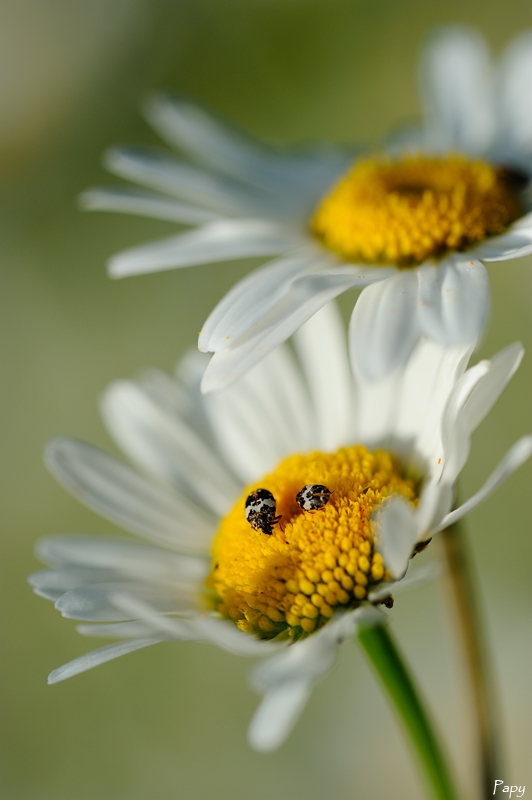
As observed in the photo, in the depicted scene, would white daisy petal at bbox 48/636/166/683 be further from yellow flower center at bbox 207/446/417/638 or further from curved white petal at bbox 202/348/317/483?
curved white petal at bbox 202/348/317/483

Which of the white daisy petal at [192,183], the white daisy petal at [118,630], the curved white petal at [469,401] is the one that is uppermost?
the white daisy petal at [192,183]

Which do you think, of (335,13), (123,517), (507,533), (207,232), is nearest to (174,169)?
(207,232)

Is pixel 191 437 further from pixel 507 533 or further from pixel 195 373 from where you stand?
pixel 507 533

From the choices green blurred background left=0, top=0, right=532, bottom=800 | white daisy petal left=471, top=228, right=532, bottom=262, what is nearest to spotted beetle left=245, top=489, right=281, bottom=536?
white daisy petal left=471, top=228, right=532, bottom=262

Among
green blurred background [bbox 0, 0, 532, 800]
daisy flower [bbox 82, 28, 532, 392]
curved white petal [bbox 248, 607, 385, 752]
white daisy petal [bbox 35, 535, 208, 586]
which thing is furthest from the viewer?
green blurred background [bbox 0, 0, 532, 800]

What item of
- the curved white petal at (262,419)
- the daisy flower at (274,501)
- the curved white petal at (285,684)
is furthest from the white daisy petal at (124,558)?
the curved white petal at (285,684)

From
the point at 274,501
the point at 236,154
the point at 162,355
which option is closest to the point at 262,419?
the point at 274,501

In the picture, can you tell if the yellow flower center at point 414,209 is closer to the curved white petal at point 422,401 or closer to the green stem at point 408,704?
the curved white petal at point 422,401

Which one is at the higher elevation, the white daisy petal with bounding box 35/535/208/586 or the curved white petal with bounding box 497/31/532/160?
the curved white petal with bounding box 497/31/532/160
